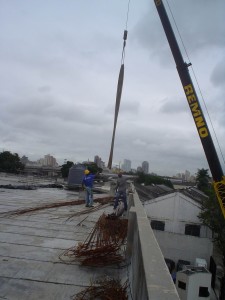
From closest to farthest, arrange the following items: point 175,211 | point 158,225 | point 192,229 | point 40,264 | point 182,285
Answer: point 40,264 < point 182,285 < point 175,211 < point 192,229 < point 158,225

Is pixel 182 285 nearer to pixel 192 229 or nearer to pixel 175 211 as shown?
pixel 175 211

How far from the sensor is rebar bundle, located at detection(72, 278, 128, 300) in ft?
15.0

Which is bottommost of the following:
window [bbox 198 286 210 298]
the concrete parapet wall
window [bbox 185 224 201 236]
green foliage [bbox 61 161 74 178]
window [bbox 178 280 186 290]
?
window [bbox 198 286 210 298]

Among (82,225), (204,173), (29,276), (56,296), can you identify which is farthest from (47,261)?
(204,173)

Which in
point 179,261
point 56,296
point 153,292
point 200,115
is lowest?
point 179,261

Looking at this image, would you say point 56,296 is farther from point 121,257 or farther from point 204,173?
point 204,173

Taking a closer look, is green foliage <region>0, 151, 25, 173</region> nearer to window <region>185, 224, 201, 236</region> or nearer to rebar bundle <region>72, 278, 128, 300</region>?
window <region>185, 224, 201, 236</region>

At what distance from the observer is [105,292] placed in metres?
4.72

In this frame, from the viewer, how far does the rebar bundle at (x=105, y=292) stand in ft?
15.0

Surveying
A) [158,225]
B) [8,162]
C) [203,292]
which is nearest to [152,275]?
[203,292]

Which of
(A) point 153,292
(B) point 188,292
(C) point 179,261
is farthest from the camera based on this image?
(C) point 179,261

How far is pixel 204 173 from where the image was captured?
70938 mm

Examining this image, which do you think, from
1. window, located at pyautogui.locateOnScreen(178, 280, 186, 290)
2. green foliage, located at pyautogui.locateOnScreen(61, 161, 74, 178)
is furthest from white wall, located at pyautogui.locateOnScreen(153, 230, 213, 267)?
green foliage, located at pyautogui.locateOnScreen(61, 161, 74, 178)

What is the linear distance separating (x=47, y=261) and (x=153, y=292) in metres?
4.05
